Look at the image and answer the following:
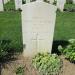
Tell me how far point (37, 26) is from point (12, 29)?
4.21 meters

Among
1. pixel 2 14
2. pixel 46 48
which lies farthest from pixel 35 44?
pixel 2 14

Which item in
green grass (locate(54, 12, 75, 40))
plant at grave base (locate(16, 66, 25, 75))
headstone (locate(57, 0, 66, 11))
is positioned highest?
headstone (locate(57, 0, 66, 11))

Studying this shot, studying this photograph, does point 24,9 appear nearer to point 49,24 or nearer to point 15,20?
point 49,24

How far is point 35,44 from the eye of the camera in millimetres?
6664

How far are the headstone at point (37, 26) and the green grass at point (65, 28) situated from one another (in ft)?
8.02

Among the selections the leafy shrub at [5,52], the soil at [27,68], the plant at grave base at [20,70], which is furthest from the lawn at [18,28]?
the plant at grave base at [20,70]

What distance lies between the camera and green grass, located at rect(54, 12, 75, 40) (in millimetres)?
9328

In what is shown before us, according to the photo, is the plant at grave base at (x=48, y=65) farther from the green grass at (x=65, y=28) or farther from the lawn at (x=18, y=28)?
the green grass at (x=65, y=28)

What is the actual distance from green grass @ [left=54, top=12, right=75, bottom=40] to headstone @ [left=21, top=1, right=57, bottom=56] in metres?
2.44

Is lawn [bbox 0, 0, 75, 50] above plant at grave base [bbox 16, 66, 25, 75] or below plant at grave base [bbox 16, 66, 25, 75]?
above

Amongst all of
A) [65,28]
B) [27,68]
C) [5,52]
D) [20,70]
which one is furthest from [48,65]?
[65,28]

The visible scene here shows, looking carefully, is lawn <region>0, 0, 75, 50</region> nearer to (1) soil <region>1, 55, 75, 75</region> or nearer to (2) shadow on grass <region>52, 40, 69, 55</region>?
(2) shadow on grass <region>52, 40, 69, 55</region>

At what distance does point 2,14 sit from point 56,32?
17.4 feet

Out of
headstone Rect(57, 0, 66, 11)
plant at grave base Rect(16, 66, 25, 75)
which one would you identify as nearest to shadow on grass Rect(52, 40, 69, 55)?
plant at grave base Rect(16, 66, 25, 75)
